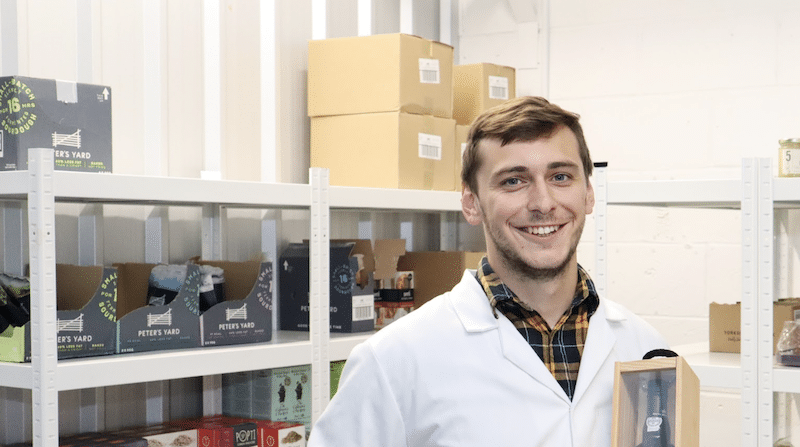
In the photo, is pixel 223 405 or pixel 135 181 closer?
pixel 135 181

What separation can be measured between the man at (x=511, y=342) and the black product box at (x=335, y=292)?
50.1 inches

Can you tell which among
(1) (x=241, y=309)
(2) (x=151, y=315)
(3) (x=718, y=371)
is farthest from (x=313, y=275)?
(3) (x=718, y=371)

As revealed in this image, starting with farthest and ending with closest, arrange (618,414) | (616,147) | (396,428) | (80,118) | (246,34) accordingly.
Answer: (616,147), (246,34), (80,118), (396,428), (618,414)

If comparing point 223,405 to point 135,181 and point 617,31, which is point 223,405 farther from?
point 617,31

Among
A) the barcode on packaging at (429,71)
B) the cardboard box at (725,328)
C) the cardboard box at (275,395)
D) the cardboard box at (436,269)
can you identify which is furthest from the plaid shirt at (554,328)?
the cardboard box at (436,269)

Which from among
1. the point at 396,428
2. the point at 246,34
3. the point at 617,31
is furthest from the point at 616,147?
→ the point at 396,428

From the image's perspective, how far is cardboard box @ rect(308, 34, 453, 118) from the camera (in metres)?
2.91

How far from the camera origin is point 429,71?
9.99ft

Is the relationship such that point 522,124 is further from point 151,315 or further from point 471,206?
point 151,315

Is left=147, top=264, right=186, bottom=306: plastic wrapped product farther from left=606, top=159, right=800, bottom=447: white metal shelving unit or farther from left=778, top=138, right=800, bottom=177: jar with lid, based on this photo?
left=778, top=138, right=800, bottom=177: jar with lid

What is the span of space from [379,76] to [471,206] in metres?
1.44

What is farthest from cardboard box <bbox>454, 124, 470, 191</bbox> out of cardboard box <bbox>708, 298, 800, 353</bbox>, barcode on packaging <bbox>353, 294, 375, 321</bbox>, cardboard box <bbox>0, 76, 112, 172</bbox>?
cardboard box <bbox>0, 76, 112, 172</bbox>

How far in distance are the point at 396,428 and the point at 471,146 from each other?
19.5 inches

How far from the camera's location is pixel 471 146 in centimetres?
156
